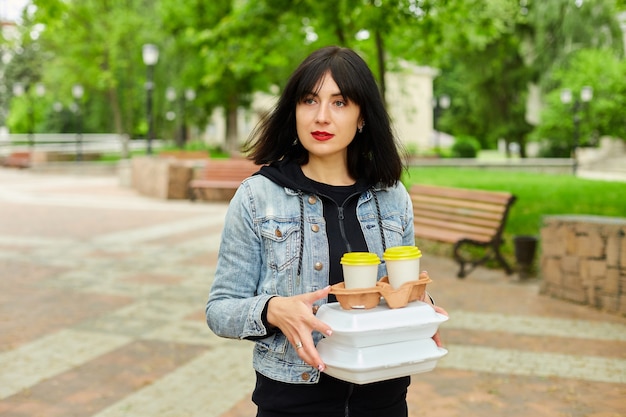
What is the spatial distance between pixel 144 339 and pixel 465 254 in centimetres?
519

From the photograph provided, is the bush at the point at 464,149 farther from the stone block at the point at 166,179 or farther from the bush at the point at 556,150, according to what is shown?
the stone block at the point at 166,179

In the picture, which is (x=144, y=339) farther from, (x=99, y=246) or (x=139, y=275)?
(x=99, y=246)

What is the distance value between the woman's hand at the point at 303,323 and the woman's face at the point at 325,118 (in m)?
0.42

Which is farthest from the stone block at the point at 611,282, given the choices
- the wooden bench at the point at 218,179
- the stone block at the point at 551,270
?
the wooden bench at the point at 218,179

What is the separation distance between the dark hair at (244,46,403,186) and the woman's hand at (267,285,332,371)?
48cm

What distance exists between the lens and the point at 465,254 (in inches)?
390

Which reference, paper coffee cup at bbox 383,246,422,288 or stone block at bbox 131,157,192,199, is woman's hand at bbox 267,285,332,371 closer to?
paper coffee cup at bbox 383,246,422,288

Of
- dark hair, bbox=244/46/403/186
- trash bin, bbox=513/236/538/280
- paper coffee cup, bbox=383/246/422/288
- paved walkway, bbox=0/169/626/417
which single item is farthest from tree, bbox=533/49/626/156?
paper coffee cup, bbox=383/246/422/288

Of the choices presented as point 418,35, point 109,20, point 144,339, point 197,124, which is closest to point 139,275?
point 144,339

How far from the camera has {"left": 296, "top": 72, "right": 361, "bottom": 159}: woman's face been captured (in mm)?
1925

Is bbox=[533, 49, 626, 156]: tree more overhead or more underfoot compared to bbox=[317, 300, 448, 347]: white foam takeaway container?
more overhead

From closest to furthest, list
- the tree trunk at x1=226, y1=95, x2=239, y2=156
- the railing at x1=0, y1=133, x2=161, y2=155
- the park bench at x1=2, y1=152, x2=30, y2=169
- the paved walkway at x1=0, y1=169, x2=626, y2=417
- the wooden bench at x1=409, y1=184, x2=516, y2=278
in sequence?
1. the paved walkway at x1=0, y1=169, x2=626, y2=417
2. the wooden bench at x1=409, y1=184, x2=516, y2=278
3. the park bench at x1=2, y1=152, x2=30, y2=169
4. the tree trunk at x1=226, y1=95, x2=239, y2=156
5. the railing at x1=0, y1=133, x2=161, y2=155

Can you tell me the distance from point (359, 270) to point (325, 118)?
1.48ft

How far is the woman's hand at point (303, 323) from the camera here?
1688 millimetres
